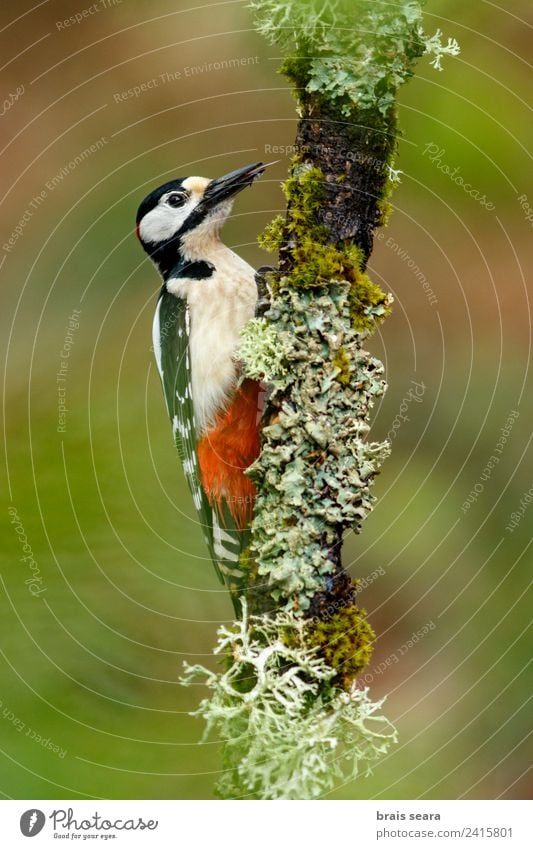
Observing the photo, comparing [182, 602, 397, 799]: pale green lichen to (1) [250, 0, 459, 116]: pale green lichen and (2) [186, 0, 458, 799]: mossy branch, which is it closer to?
(2) [186, 0, 458, 799]: mossy branch

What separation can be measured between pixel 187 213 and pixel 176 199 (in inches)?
2.2

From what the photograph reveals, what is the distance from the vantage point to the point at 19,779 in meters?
2.41

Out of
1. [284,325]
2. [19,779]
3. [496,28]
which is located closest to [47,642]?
[19,779]

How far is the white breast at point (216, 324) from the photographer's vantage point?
8.50 ft

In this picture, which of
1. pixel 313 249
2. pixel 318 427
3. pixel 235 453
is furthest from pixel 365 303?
pixel 235 453

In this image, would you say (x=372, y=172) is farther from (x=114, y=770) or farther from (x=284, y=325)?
(x=114, y=770)

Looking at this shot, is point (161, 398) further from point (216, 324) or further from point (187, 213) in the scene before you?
point (187, 213)

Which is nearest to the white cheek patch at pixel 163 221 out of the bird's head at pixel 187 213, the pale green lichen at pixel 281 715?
the bird's head at pixel 187 213

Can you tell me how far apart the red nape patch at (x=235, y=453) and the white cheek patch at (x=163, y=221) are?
0.58 meters

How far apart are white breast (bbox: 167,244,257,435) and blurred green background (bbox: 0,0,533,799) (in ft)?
0.76

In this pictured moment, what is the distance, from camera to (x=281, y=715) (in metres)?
1.90

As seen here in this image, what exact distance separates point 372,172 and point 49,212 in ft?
5.98

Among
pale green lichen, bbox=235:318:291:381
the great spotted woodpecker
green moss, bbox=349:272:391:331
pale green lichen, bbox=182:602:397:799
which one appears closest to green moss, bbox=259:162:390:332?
green moss, bbox=349:272:391:331

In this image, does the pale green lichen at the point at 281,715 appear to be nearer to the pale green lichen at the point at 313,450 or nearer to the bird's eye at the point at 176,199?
the pale green lichen at the point at 313,450
